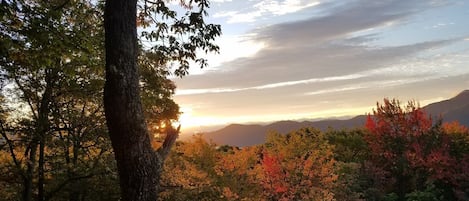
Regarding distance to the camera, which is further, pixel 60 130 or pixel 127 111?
pixel 60 130

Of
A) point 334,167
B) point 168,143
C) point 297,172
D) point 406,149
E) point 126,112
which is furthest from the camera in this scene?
point 406,149

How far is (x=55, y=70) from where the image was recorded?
15570 mm

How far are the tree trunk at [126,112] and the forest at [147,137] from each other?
231mm

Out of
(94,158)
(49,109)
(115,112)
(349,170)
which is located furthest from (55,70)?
(349,170)

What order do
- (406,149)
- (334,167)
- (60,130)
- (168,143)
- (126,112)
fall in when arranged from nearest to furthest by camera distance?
(126,112) < (168,143) < (60,130) < (334,167) < (406,149)

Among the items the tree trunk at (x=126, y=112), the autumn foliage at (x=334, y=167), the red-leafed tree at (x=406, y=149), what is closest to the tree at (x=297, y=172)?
the autumn foliage at (x=334, y=167)

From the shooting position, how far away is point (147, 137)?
648 centimetres

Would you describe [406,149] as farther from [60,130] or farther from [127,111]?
[127,111]

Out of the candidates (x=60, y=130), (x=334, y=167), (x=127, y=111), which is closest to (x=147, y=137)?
(x=127, y=111)

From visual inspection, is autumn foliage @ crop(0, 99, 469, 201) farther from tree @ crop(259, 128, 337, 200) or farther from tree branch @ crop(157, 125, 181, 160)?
tree branch @ crop(157, 125, 181, 160)

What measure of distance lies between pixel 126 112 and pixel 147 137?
0.50 meters

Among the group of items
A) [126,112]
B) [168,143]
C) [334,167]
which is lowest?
[334,167]

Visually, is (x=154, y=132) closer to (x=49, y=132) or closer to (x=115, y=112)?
Result: (x=49, y=132)

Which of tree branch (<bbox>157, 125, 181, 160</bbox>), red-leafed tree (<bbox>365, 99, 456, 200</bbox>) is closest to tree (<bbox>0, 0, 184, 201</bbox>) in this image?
tree branch (<bbox>157, 125, 181, 160</bbox>)
